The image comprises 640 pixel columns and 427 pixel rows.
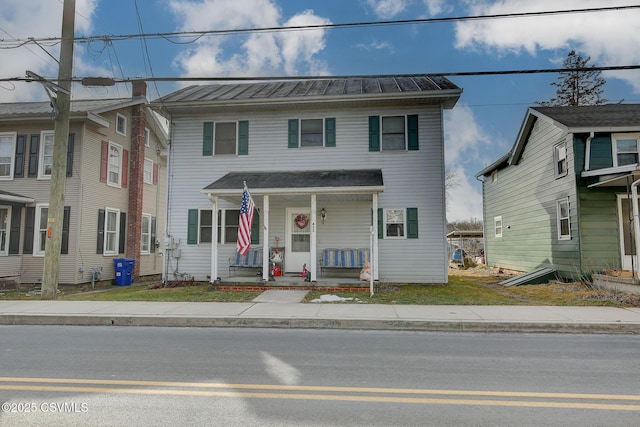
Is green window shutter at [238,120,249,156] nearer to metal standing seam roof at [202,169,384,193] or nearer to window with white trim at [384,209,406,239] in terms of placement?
metal standing seam roof at [202,169,384,193]

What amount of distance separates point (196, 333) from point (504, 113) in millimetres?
26393

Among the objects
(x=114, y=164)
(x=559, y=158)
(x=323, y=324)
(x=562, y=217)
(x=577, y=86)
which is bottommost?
(x=323, y=324)

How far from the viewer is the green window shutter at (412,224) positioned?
1373cm

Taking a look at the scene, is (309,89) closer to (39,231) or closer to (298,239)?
(298,239)

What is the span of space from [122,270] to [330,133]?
1006cm

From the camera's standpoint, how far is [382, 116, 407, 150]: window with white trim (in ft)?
46.7

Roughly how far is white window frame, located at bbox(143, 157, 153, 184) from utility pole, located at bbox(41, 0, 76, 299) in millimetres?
7829

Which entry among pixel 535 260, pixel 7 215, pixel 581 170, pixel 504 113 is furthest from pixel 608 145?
pixel 7 215

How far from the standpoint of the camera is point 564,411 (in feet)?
12.2

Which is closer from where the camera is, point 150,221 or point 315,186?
point 315,186

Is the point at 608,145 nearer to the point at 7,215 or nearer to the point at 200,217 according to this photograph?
Result: the point at 200,217

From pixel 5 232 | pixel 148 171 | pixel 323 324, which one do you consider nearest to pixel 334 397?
pixel 323 324

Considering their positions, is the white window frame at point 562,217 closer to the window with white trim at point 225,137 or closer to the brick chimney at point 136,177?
the window with white trim at point 225,137

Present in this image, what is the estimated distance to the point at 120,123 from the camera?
17.7 meters
